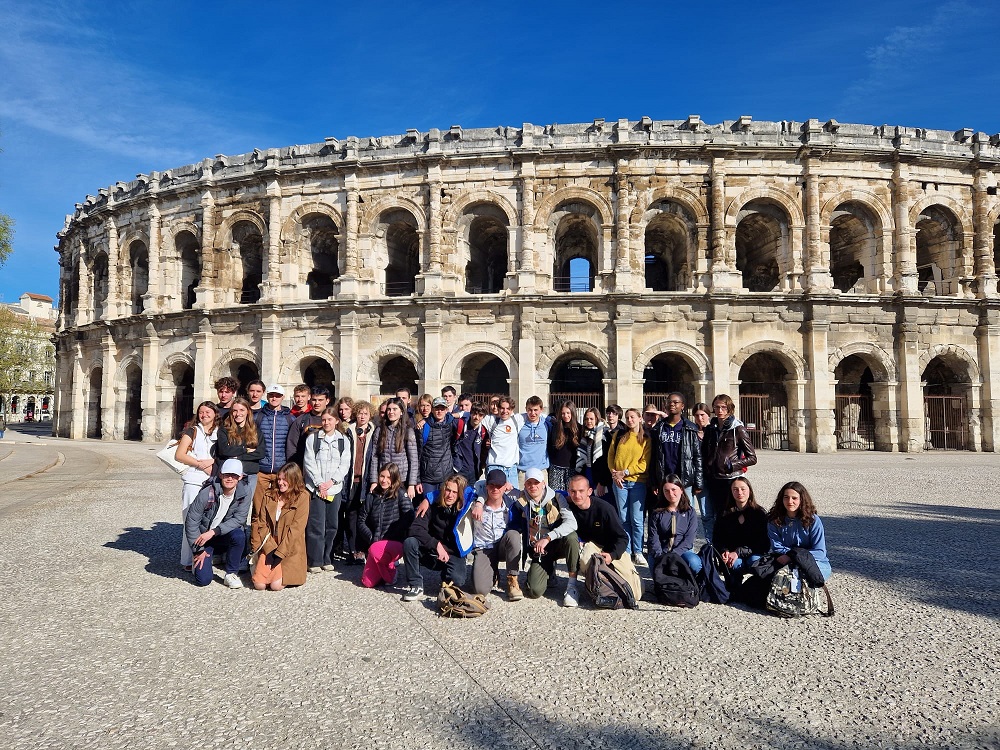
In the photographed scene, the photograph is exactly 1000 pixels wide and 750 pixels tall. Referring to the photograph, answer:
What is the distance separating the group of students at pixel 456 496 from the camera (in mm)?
4941

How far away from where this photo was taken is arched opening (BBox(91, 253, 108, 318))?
24.2 m

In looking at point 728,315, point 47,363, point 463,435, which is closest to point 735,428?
point 463,435

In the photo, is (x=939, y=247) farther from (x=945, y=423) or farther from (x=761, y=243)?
(x=945, y=423)

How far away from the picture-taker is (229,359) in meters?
20.0

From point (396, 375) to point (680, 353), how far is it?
10.2 m

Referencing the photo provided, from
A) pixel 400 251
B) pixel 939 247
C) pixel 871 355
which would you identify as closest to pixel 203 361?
pixel 400 251

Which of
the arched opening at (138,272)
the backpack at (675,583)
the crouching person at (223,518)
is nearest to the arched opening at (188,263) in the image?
the arched opening at (138,272)

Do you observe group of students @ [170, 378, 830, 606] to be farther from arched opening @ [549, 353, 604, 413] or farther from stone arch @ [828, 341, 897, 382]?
stone arch @ [828, 341, 897, 382]

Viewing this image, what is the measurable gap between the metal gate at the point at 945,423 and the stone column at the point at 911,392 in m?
1.26

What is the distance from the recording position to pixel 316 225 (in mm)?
20125

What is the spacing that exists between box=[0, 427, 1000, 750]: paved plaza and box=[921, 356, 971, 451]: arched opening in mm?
15314

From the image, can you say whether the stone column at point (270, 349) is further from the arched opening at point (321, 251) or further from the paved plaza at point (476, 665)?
the paved plaza at point (476, 665)

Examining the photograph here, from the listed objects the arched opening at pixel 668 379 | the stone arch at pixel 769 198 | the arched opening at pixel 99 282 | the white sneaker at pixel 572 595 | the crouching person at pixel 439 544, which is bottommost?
the white sneaker at pixel 572 595

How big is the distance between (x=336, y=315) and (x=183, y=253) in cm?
816
